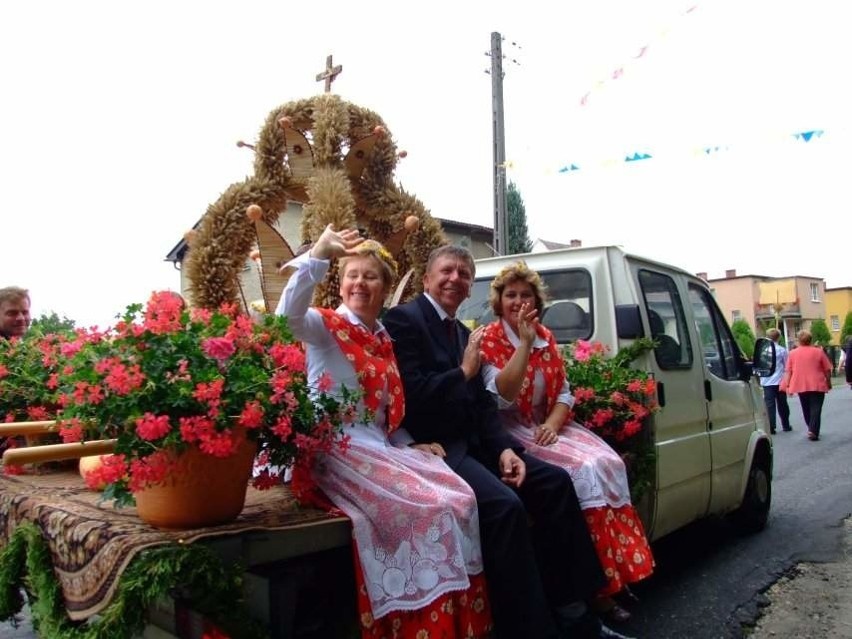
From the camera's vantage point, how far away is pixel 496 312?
3.99 m

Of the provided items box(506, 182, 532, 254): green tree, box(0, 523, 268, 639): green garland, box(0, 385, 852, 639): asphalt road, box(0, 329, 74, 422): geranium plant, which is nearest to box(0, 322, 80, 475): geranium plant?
box(0, 329, 74, 422): geranium plant

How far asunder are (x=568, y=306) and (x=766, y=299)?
192 ft

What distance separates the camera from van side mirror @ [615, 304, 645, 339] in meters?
4.25

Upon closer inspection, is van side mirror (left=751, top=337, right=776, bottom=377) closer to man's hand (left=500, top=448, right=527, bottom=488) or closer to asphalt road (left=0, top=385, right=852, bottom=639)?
A: asphalt road (left=0, top=385, right=852, bottom=639)

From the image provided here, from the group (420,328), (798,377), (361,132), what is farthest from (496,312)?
(798,377)

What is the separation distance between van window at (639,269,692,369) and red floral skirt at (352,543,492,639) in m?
2.36

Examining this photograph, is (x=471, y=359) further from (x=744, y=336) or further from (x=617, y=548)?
(x=744, y=336)

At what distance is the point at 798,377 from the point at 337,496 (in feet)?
36.4

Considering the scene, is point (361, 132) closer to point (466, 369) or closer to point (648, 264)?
point (466, 369)

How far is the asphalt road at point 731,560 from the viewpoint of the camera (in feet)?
13.7

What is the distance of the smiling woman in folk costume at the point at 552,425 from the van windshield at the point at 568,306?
2.14 feet

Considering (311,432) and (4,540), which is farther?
(4,540)

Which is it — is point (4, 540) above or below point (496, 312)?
below

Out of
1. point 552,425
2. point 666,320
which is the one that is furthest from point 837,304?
point 552,425
